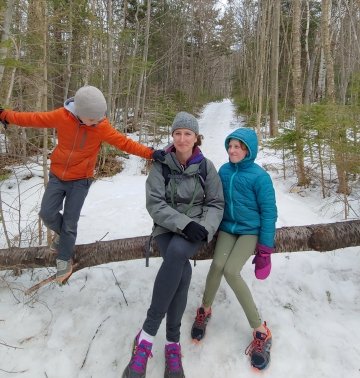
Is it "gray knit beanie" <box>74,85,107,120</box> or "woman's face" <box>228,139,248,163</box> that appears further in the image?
"woman's face" <box>228,139,248,163</box>

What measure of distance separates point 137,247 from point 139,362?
1116 mm

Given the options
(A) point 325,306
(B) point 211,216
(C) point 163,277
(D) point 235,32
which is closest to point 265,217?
(B) point 211,216

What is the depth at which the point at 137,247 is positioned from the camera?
10.4 feet

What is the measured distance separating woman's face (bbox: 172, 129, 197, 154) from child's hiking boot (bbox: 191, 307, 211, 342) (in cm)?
143

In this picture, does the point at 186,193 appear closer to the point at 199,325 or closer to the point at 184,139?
the point at 184,139

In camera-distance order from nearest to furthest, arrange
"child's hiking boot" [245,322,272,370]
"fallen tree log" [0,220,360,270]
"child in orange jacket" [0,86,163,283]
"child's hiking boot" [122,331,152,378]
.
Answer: "child's hiking boot" [122,331,152,378], "child's hiking boot" [245,322,272,370], "child in orange jacket" [0,86,163,283], "fallen tree log" [0,220,360,270]

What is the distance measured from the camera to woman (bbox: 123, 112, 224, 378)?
2.37 m

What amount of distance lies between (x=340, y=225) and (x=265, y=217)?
3.65 ft

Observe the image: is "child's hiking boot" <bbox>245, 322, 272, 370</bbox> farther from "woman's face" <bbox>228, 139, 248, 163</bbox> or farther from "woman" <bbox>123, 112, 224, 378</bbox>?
"woman's face" <bbox>228, 139, 248, 163</bbox>

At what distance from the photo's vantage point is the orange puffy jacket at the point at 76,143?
286 centimetres

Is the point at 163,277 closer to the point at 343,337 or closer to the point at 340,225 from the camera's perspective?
the point at 343,337

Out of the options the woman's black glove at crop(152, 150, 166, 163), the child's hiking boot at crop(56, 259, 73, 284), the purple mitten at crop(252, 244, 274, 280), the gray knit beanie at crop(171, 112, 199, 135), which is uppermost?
the gray knit beanie at crop(171, 112, 199, 135)

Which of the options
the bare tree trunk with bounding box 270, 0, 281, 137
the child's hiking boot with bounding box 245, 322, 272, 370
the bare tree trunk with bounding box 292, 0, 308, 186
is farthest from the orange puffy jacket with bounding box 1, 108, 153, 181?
the bare tree trunk with bounding box 270, 0, 281, 137

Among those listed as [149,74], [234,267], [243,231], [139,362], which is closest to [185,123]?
[243,231]
